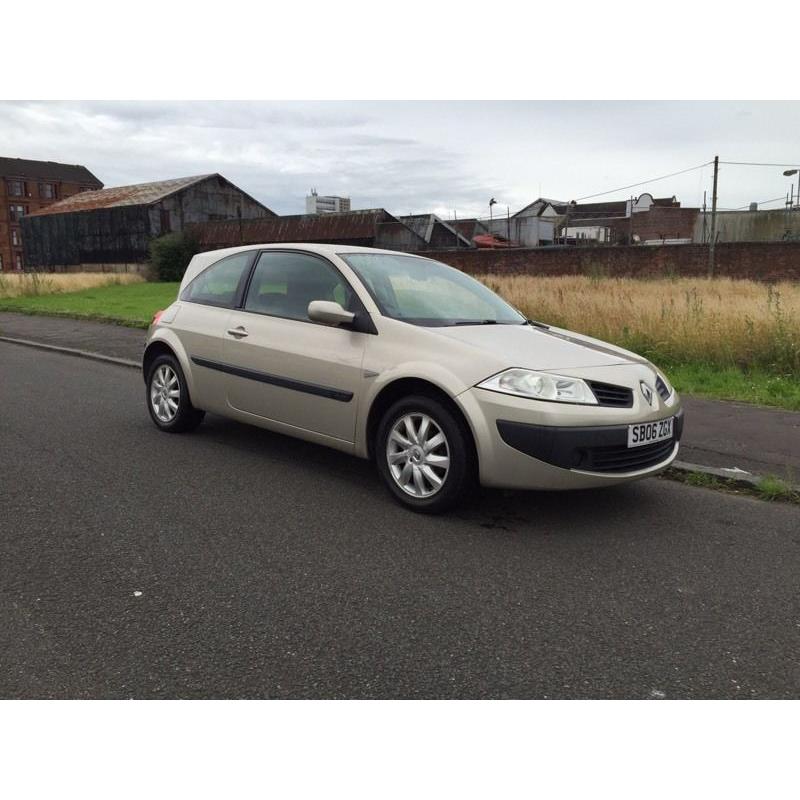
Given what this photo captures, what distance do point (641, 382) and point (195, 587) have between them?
2.93m

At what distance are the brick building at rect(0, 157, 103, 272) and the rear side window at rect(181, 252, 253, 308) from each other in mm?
87826

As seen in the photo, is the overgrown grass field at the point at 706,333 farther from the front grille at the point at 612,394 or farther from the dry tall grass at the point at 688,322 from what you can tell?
the front grille at the point at 612,394

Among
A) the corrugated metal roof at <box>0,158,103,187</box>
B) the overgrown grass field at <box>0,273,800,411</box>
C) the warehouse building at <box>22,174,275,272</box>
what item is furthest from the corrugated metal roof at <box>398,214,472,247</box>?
the corrugated metal roof at <box>0,158,103,187</box>

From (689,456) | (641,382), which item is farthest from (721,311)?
(641,382)

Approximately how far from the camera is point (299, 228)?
44.8m

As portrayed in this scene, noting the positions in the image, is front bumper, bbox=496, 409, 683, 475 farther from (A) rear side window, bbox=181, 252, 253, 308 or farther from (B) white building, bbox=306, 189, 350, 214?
(B) white building, bbox=306, 189, 350, 214

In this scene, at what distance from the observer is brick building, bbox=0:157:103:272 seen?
3386 inches

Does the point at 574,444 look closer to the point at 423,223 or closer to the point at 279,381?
the point at 279,381

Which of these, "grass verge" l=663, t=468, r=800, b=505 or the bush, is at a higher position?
the bush

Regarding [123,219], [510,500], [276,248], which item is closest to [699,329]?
[510,500]

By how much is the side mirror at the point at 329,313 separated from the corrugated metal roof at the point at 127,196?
48851mm

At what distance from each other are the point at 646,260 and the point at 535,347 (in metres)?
30.3

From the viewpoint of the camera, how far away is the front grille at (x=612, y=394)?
177 inches

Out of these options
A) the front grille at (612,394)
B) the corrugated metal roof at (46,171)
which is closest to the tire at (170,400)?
the front grille at (612,394)
